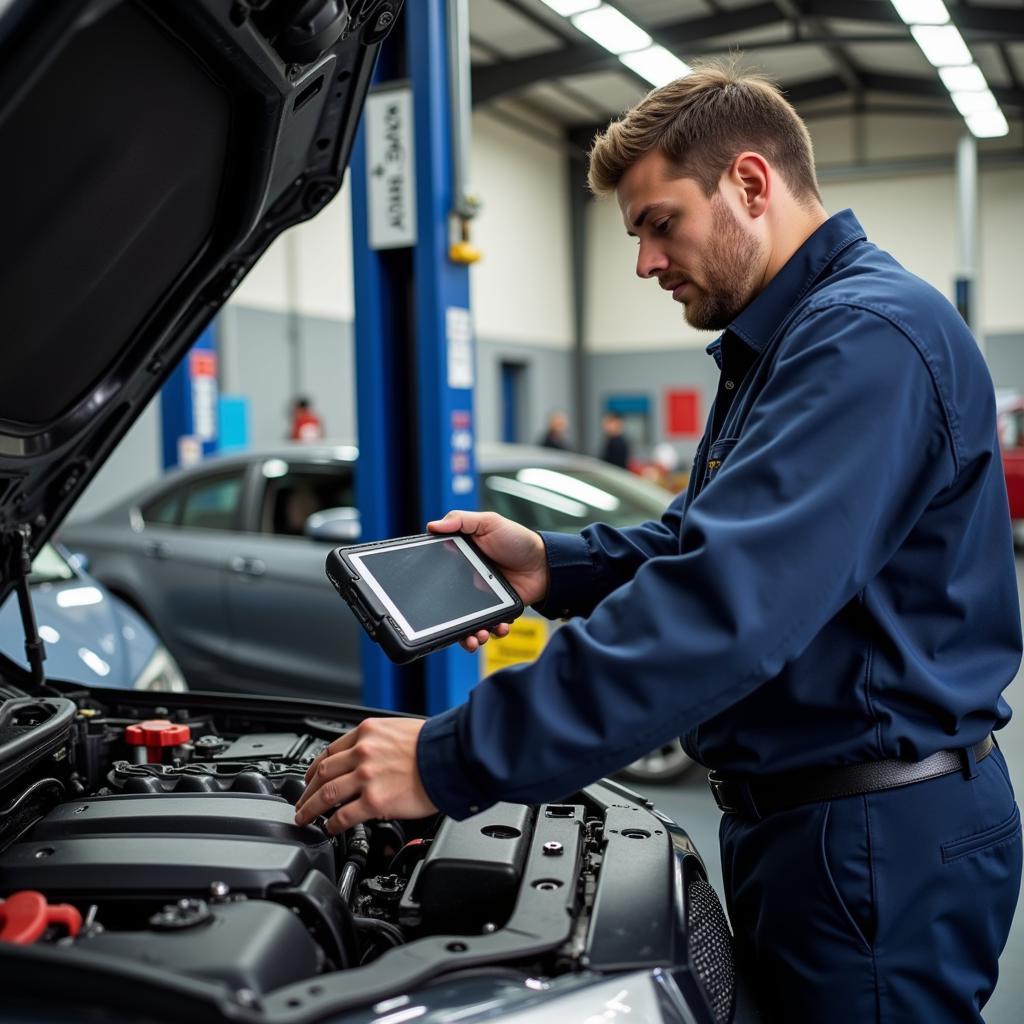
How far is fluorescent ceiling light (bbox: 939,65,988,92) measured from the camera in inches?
407

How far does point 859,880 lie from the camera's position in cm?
125

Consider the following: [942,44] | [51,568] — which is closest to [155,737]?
[51,568]

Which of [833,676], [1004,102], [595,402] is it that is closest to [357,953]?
[833,676]

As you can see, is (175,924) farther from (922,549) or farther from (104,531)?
(104,531)

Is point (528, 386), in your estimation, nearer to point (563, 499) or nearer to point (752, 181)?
point (563, 499)

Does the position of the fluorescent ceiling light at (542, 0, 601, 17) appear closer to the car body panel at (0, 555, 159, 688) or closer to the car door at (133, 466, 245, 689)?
the car door at (133, 466, 245, 689)

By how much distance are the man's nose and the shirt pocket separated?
0.76ft

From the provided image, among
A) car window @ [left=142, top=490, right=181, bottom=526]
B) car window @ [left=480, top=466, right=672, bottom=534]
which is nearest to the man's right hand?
car window @ [left=480, top=466, right=672, bottom=534]

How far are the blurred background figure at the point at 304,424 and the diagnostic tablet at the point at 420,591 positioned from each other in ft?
27.2

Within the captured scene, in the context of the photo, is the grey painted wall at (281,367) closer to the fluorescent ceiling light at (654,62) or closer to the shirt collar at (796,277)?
the fluorescent ceiling light at (654,62)

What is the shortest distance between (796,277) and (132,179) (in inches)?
33.3

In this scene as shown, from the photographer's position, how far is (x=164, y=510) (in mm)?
4957

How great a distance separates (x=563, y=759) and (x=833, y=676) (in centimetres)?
36

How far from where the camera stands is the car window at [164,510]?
492 centimetres
